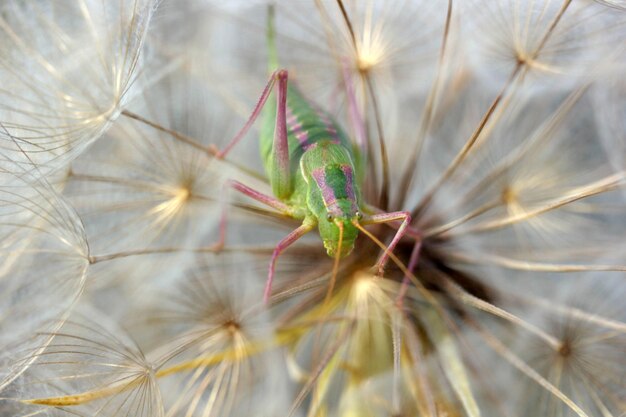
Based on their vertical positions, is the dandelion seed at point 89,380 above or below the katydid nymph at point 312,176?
below

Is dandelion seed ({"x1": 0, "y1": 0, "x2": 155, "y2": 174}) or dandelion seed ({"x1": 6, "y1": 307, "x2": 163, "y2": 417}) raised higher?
dandelion seed ({"x1": 0, "y1": 0, "x2": 155, "y2": 174})

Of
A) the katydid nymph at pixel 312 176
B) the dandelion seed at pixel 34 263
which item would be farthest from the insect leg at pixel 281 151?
the dandelion seed at pixel 34 263

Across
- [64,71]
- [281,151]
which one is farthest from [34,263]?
[281,151]

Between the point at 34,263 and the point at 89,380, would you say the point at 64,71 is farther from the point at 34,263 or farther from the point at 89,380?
the point at 89,380

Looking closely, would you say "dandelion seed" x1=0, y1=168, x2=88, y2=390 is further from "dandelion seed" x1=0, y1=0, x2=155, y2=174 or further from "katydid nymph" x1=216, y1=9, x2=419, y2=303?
"katydid nymph" x1=216, y1=9, x2=419, y2=303

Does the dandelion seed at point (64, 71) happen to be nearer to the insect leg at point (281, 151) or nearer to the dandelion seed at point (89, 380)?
→ the insect leg at point (281, 151)

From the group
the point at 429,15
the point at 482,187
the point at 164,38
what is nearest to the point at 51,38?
the point at 164,38

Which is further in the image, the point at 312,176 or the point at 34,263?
the point at 34,263

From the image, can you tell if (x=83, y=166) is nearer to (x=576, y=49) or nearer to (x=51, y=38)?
(x=51, y=38)

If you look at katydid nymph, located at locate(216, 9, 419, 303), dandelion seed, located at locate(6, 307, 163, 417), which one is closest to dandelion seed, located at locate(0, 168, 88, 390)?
dandelion seed, located at locate(6, 307, 163, 417)
